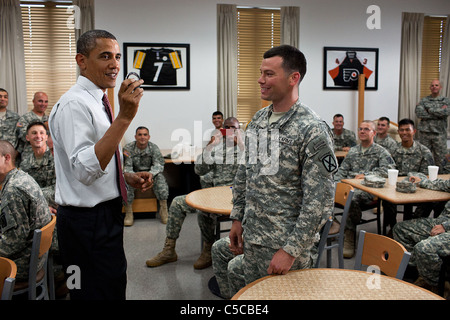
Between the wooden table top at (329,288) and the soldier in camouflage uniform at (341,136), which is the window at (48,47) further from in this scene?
the wooden table top at (329,288)

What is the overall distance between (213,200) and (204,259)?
2.44 feet

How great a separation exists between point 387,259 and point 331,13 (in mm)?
6528

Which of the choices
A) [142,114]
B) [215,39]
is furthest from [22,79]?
[215,39]

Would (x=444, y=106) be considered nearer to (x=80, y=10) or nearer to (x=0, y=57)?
(x=80, y=10)

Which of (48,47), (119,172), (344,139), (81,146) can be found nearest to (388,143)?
(344,139)

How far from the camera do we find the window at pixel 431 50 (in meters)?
7.73

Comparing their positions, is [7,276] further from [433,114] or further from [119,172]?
[433,114]

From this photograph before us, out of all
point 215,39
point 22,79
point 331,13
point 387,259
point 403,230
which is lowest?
point 403,230

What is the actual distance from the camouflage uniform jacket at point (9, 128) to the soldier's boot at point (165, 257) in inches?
125

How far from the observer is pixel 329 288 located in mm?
1438

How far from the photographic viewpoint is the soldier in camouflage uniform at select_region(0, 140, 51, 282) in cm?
215

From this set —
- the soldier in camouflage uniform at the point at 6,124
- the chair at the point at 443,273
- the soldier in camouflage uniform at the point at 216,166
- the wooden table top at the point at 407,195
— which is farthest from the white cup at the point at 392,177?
the soldier in camouflage uniform at the point at 6,124

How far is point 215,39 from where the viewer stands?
684 cm

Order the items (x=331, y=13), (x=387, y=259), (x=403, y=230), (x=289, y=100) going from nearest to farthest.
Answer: (x=289, y=100) < (x=387, y=259) < (x=403, y=230) < (x=331, y=13)
